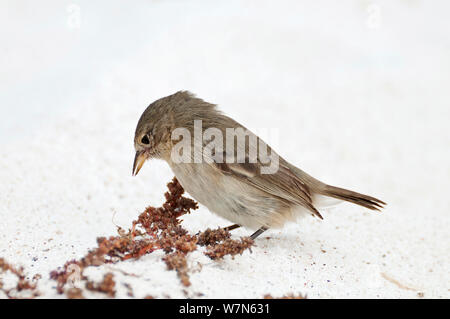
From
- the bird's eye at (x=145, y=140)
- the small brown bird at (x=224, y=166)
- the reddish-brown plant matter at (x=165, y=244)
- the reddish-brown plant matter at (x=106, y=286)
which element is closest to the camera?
the reddish-brown plant matter at (x=106, y=286)

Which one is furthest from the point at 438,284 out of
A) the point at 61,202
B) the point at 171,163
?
the point at 61,202

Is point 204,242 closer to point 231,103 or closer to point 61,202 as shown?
point 61,202

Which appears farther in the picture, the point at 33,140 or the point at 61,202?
the point at 33,140

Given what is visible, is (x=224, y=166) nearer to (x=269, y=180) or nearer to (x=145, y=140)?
(x=269, y=180)

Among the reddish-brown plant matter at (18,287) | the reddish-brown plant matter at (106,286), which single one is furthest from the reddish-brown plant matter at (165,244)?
the reddish-brown plant matter at (18,287)

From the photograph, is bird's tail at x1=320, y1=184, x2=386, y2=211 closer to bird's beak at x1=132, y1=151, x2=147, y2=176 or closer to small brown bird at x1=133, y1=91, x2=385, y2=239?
small brown bird at x1=133, y1=91, x2=385, y2=239

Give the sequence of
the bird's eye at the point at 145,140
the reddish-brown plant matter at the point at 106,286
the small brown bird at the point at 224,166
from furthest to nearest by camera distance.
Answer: the bird's eye at the point at 145,140
the small brown bird at the point at 224,166
the reddish-brown plant matter at the point at 106,286

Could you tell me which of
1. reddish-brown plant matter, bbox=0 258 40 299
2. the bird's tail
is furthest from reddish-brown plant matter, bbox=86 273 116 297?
the bird's tail

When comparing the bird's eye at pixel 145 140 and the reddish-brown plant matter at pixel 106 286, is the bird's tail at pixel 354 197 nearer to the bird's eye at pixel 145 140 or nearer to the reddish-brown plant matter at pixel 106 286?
the bird's eye at pixel 145 140
